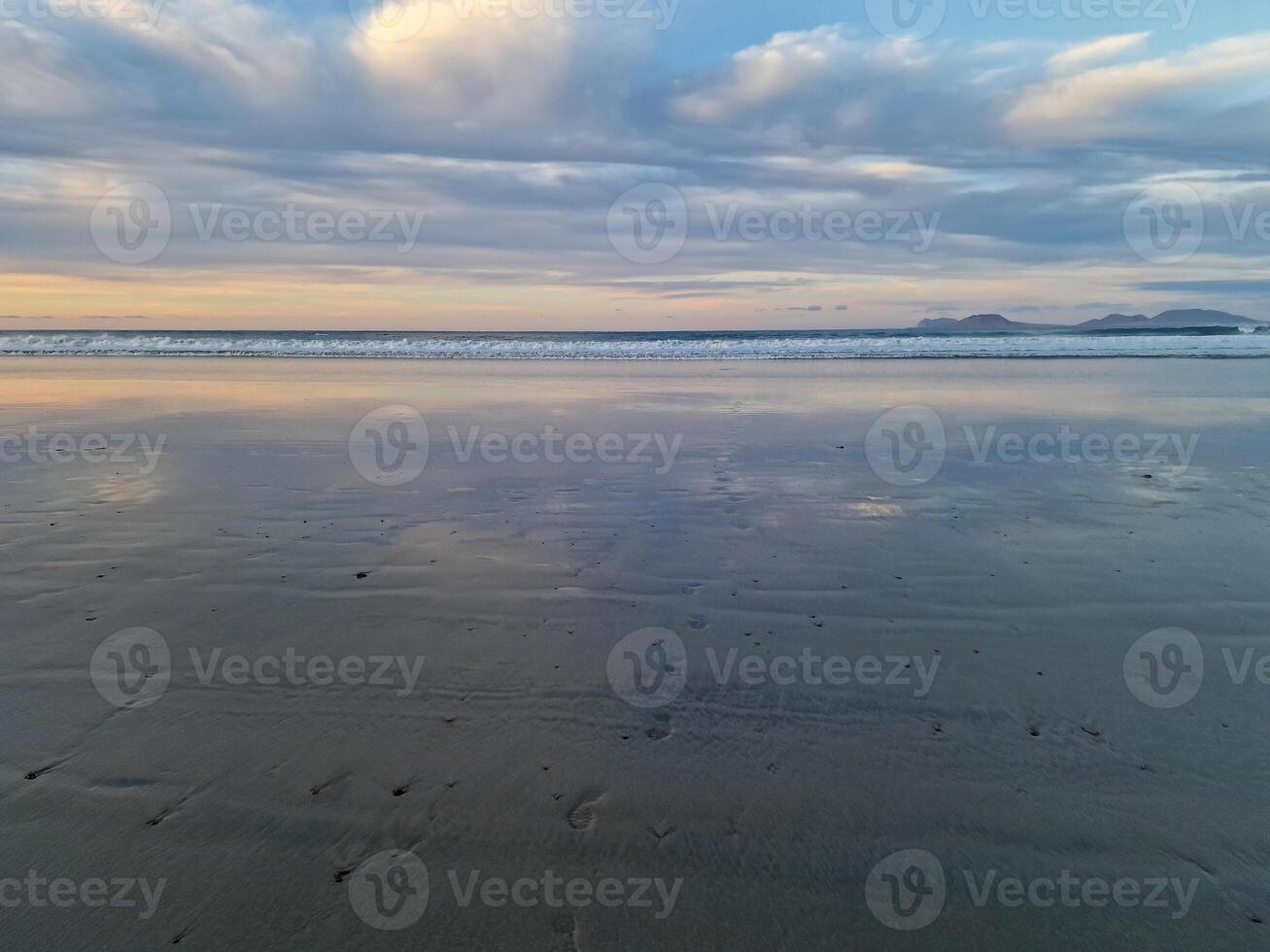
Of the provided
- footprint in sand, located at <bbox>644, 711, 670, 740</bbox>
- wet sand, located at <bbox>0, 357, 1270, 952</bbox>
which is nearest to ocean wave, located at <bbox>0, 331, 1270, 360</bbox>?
wet sand, located at <bbox>0, 357, 1270, 952</bbox>

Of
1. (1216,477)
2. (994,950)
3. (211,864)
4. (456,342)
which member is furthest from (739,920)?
(456,342)

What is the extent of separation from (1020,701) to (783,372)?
67.9 ft

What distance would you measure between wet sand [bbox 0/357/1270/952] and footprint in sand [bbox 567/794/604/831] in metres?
0.01

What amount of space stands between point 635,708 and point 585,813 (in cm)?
83

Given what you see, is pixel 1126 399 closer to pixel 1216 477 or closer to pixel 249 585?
pixel 1216 477

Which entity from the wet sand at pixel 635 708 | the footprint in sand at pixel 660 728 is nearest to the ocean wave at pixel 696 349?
the wet sand at pixel 635 708

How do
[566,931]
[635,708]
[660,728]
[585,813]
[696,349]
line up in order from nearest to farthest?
[566,931]
[585,813]
[660,728]
[635,708]
[696,349]

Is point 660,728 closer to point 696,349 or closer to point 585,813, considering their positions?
point 585,813

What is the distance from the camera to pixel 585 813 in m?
3.02

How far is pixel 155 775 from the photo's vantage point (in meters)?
3.24

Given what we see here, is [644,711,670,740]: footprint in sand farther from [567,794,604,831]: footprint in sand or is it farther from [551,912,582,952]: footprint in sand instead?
[551,912,582,952]: footprint in sand

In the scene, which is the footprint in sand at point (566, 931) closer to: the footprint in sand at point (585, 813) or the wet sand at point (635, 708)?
the wet sand at point (635, 708)

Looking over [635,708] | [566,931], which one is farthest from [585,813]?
[635,708]

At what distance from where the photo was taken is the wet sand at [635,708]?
2607 millimetres
